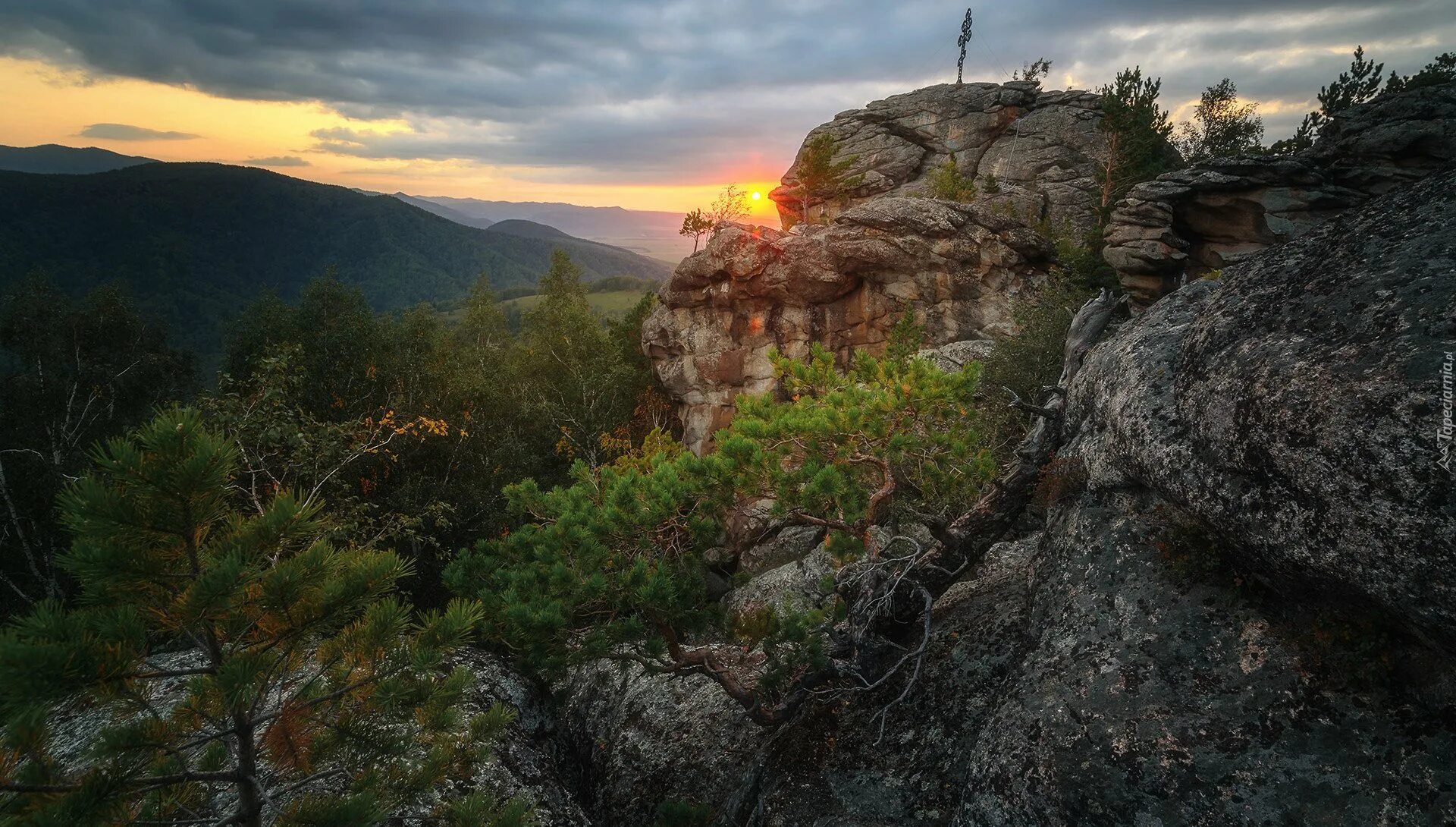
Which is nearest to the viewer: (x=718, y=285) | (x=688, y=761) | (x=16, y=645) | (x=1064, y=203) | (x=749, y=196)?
(x=16, y=645)

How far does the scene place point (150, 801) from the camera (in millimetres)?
5434

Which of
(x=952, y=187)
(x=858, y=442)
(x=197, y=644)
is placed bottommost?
(x=197, y=644)

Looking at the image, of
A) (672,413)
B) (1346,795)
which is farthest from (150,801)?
(672,413)

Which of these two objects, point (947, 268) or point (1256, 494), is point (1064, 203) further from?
point (1256, 494)

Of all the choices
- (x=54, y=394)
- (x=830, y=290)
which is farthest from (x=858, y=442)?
(x=54, y=394)

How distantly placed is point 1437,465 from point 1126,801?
3.58 meters

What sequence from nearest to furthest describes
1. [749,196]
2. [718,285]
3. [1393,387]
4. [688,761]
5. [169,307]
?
[1393,387] < [688,761] < [718,285] < [749,196] < [169,307]

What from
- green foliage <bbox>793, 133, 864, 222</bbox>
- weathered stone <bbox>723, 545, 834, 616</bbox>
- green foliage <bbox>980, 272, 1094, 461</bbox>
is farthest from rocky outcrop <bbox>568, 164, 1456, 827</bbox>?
green foliage <bbox>793, 133, 864, 222</bbox>

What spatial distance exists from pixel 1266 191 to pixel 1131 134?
49.4 ft

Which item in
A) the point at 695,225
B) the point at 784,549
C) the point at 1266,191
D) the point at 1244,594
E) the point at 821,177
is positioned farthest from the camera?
the point at 695,225

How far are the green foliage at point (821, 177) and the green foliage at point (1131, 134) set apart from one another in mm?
17162

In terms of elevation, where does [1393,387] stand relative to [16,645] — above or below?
above

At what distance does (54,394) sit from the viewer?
2583 cm

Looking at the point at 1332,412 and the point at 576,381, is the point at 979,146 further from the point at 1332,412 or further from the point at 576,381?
the point at 1332,412
